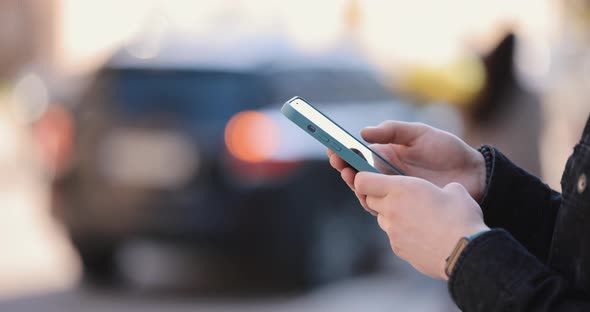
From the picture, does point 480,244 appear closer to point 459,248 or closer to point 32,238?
point 459,248

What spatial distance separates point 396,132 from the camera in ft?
6.84

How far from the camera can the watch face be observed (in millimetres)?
1543

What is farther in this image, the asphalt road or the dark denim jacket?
the asphalt road

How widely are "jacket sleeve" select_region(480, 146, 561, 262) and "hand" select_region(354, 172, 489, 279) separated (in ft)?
1.06

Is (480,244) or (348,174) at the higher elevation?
(348,174)

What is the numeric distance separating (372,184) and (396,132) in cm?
44

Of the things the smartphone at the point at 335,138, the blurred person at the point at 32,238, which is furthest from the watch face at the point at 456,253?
the blurred person at the point at 32,238

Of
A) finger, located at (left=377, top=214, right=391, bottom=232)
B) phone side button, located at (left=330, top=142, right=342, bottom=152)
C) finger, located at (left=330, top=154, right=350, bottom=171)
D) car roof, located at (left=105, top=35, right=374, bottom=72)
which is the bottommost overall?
finger, located at (left=377, top=214, right=391, bottom=232)

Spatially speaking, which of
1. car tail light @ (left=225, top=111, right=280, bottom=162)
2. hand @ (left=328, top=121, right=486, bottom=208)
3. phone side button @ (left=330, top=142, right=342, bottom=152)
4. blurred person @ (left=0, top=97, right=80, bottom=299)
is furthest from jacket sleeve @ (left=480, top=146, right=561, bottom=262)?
blurred person @ (left=0, top=97, right=80, bottom=299)

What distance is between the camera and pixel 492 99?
199 inches

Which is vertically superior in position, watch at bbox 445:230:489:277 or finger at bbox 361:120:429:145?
finger at bbox 361:120:429:145

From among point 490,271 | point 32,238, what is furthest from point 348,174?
point 32,238

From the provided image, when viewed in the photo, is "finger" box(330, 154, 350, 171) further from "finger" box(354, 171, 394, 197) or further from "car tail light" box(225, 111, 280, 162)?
"car tail light" box(225, 111, 280, 162)

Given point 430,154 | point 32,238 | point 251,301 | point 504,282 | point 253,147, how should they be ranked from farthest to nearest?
1. point 32,238
2. point 251,301
3. point 253,147
4. point 430,154
5. point 504,282
